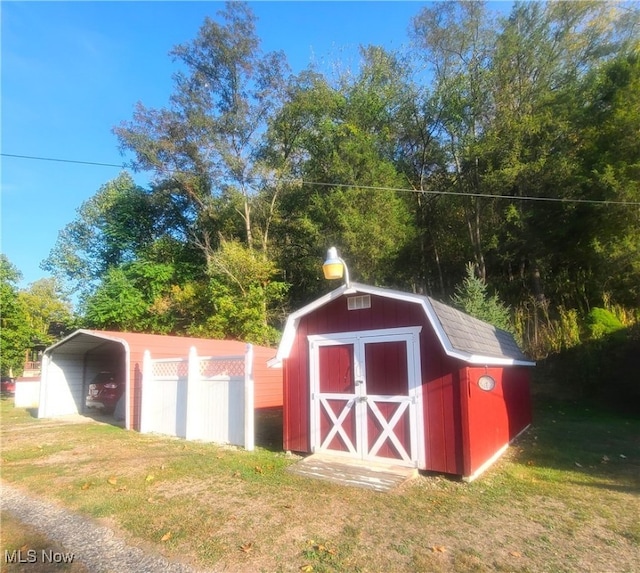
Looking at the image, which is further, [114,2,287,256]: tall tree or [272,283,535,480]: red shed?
[114,2,287,256]: tall tree

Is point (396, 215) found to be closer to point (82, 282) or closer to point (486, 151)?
point (486, 151)

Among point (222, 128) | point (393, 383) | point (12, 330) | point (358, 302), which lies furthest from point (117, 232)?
point (393, 383)

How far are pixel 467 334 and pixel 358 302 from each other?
1.81 metres

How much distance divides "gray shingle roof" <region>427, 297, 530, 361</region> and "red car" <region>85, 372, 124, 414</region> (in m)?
11.1

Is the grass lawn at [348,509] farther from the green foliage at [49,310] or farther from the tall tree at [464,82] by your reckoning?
the green foliage at [49,310]

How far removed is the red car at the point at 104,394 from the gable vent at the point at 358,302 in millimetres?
9835

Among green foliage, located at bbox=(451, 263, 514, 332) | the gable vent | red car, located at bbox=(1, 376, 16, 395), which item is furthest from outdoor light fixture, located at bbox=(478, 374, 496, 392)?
red car, located at bbox=(1, 376, 16, 395)

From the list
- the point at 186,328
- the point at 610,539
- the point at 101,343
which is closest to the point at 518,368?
the point at 610,539

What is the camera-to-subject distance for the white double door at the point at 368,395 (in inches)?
244

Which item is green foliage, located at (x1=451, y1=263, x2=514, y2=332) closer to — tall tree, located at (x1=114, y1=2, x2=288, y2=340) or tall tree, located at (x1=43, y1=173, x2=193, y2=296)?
tall tree, located at (x1=114, y1=2, x2=288, y2=340)

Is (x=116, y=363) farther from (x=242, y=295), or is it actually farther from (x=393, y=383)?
(x=393, y=383)

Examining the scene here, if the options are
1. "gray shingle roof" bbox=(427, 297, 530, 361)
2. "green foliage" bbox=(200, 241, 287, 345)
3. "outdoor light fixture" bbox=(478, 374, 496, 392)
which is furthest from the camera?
"green foliage" bbox=(200, 241, 287, 345)

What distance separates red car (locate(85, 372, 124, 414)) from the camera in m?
13.3

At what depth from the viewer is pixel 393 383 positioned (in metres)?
6.39
